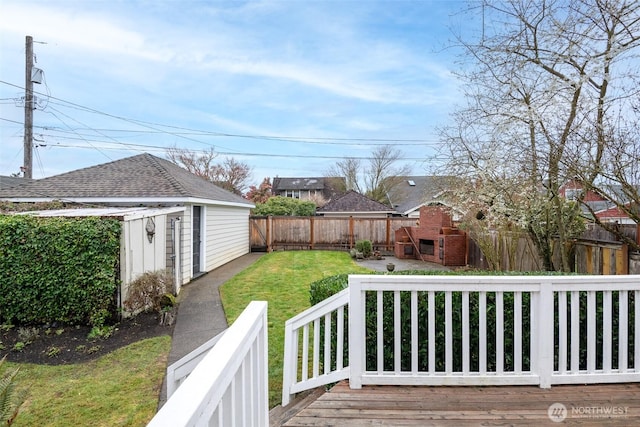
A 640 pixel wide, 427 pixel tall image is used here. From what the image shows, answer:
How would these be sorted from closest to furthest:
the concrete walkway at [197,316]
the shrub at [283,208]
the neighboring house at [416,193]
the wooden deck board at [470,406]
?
the wooden deck board at [470,406] < the concrete walkway at [197,316] < the neighboring house at [416,193] < the shrub at [283,208]

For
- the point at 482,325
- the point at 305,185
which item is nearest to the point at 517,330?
the point at 482,325

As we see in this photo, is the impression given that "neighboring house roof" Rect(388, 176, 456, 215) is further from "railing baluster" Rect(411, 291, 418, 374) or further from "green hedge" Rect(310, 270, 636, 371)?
"railing baluster" Rect(411, 291, 418, 374)

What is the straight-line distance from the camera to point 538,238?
6.87 meters

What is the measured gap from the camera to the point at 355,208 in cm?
2300

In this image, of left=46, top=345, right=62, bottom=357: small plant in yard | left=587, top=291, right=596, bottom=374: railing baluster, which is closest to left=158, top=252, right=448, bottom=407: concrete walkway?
left=46, top=345, right=62, bottom=357: small plant in yard

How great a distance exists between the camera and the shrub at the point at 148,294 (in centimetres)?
579

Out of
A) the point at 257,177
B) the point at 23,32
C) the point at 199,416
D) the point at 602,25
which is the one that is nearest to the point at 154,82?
the point at 23,32

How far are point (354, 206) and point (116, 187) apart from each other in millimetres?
15497

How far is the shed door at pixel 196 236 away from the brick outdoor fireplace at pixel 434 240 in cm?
807

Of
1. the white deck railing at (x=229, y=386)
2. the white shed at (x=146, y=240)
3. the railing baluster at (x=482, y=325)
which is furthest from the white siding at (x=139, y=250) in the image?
the railing baluster at (x=482, y=325)

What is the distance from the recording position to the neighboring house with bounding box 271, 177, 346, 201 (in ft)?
120

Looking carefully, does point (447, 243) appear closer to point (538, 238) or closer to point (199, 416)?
point (538, 238)

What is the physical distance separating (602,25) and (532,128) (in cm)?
160

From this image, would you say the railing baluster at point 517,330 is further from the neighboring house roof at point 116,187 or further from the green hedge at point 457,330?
the neighboring house roof at point 116,187
